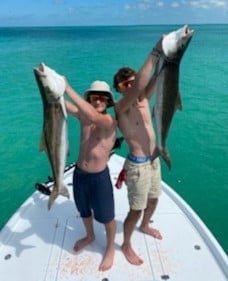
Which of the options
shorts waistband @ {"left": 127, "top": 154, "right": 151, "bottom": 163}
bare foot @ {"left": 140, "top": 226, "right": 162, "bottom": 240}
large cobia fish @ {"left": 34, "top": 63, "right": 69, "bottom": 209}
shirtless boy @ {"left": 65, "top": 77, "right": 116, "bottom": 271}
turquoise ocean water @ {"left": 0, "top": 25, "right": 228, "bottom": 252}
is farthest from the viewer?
turquoise ocean water @ {"left": 0, "top": 25, "right": 228, "bottom": 252}

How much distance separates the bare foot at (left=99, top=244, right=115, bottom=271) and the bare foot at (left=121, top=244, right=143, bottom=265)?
0.13 m

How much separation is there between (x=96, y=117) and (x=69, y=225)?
179 centimetres

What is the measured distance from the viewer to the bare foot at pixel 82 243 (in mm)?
3739

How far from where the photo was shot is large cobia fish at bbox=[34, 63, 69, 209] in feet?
7.89

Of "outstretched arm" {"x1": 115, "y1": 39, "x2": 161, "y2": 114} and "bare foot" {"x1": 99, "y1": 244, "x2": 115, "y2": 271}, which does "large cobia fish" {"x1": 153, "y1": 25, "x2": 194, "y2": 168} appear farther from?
"bare foot" {"x1": 99, "y1": 244, "x2": 115, "y2": 271}

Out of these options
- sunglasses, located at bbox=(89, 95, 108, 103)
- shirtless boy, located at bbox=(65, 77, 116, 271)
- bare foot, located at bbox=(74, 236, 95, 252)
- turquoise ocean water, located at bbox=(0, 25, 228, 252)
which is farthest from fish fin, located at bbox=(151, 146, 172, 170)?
turquoise ocean water, located at bbox=(0, 25, 228, 252)

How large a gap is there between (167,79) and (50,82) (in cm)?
87

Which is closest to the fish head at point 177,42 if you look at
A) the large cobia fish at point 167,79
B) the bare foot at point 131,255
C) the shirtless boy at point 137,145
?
the large cobia fish at point 167,79

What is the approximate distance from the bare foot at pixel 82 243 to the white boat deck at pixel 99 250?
0.16 feet

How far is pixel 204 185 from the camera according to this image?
7.55 metres

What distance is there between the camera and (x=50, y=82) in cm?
241

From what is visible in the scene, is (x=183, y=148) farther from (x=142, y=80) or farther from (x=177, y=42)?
(x=177, y=42)

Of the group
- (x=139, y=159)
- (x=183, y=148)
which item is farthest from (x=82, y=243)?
(x=183, y=148)

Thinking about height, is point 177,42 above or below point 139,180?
above
